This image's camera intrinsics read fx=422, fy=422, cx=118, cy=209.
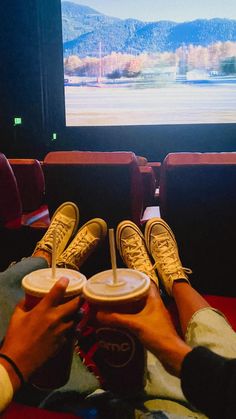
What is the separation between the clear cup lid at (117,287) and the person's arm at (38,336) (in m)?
0.03

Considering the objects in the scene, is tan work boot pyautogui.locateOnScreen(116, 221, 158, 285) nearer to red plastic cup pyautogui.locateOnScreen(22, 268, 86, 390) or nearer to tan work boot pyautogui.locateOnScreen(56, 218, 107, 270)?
tan work boot pyautogui.locateOnScreen(56, 218, 107, 270)

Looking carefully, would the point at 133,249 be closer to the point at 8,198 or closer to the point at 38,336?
the point at 38,336

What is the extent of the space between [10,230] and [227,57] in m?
4.21

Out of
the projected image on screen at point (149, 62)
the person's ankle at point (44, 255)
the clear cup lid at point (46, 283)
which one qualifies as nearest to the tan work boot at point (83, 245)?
the person's ankle at point (44, 255)

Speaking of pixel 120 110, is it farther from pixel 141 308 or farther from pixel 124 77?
pixel 141 308

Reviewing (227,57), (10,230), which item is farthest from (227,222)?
(227,57)

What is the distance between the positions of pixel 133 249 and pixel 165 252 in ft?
0.41

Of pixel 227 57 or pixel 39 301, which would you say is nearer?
pixel 39 301

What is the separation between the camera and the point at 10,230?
229 centimetres

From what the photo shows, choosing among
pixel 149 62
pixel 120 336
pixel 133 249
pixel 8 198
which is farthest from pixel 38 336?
pixel 149 62

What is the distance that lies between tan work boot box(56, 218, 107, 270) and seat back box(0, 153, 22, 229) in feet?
2.38

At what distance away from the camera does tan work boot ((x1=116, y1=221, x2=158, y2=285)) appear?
4.69ft

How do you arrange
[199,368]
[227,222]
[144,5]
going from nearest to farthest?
[199,368], [227,222], [144,5]

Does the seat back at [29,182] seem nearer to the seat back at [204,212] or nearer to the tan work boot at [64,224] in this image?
the tan work boot at [64,224]
